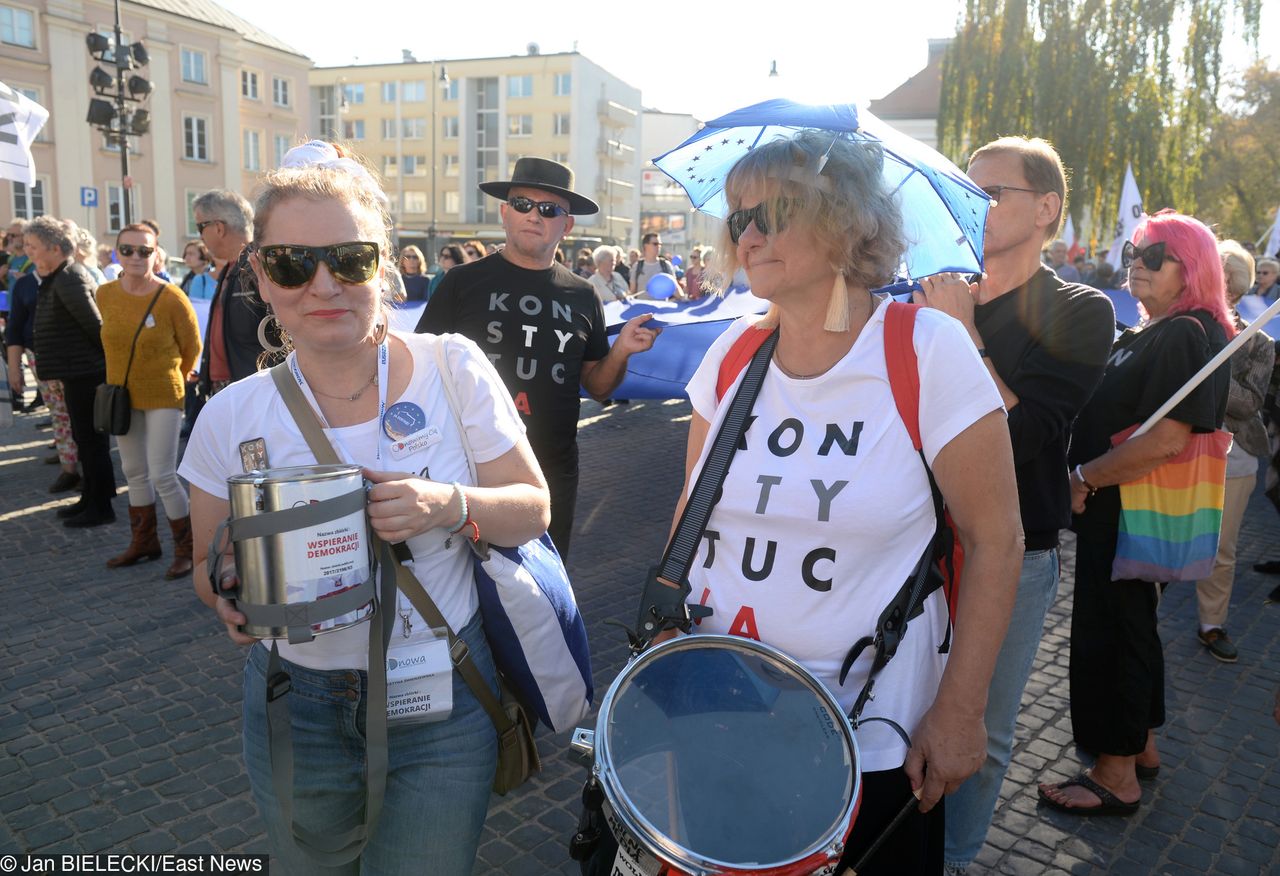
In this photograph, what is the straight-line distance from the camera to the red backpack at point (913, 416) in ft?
5.56

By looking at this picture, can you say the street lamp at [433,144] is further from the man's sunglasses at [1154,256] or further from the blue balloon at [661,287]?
the man's sunglasses at [1154,256]

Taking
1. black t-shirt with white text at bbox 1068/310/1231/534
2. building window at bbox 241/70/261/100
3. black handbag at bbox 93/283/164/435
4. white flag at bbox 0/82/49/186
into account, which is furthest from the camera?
building window at bbox 241/70/261/100

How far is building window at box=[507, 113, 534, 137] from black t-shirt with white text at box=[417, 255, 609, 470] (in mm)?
65553

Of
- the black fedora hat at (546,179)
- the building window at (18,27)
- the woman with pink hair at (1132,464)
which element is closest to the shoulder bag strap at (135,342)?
the black fedora hat at (546,179)

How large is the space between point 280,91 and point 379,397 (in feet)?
177

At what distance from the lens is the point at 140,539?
240 inches

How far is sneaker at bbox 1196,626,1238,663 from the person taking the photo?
16.3 feet

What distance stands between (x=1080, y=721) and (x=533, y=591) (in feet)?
8.47

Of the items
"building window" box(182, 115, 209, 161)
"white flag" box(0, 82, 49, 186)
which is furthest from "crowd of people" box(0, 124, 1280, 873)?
"building window" box(182, 115, 209, 161)

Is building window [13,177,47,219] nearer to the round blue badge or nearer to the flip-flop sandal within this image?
the round blue badge

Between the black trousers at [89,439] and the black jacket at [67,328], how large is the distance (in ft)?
0.29

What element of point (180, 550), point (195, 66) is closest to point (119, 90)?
point (180, 550)

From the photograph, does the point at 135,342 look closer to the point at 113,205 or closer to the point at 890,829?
the point at 890,829

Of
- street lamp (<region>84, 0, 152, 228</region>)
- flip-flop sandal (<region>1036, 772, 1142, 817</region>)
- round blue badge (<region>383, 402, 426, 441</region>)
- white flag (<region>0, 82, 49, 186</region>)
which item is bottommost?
flip-flop sandal (<region>1036, 772, 1142, 817</region>)
